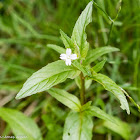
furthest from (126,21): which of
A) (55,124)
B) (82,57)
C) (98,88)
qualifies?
(55,124)

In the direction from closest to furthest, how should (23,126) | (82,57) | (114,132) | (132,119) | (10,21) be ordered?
1. (82,57)
2. (23,126)
3. (114,132)
4. (132,119)
5. (10,21)

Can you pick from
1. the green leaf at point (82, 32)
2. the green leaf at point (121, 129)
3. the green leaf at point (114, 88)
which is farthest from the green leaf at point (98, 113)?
the green leaf at point (121, 129)

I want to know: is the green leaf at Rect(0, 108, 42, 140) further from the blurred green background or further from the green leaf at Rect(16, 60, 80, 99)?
the green leaf at Rect(16, 60, 80, 99)

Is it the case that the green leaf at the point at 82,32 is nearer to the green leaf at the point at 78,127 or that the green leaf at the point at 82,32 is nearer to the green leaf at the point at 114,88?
the green leaf at the point at 114,88

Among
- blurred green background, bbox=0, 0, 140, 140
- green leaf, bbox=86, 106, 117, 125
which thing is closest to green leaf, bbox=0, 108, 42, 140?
blurred green background, bbox=0, 0, 140, 140

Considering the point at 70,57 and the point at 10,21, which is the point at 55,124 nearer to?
the point at 70,57

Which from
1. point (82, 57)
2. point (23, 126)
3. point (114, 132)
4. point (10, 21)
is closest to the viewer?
point (82, 57)
